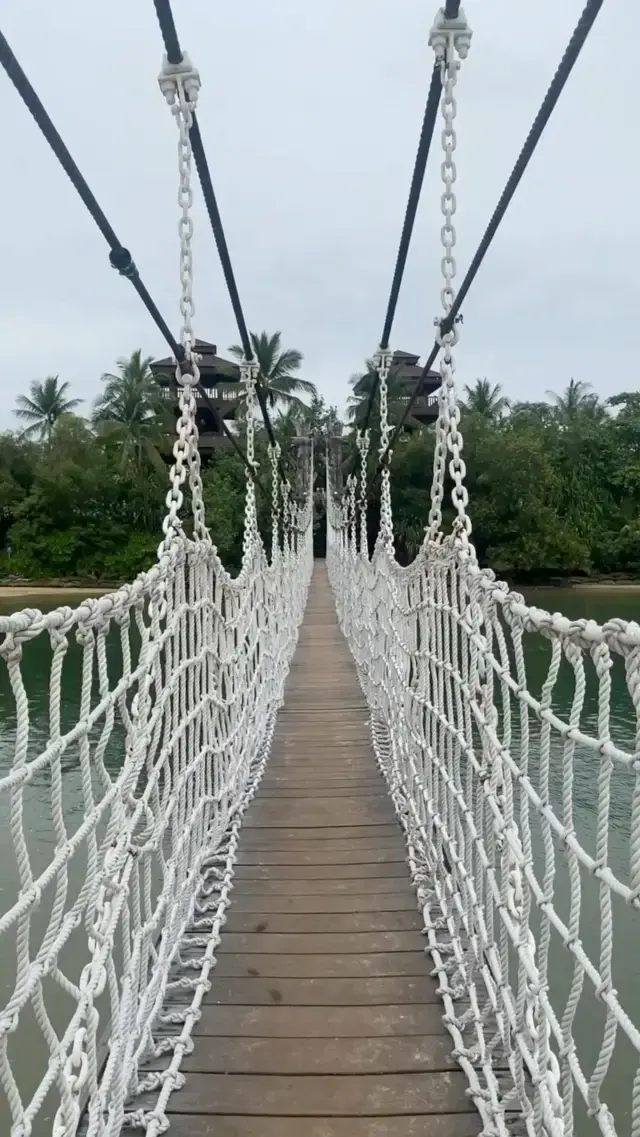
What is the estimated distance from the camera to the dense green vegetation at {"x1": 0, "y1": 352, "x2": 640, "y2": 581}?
18969mm

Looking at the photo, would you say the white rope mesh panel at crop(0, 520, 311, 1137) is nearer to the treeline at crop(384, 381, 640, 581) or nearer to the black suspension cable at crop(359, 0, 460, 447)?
the black suspension cable at crop(359, 0, 460, 447)

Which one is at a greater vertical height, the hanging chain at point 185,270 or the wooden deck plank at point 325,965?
the hanging chain at point 185,270

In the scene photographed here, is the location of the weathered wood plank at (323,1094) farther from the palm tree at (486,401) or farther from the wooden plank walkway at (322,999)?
the palm tree at (486,401)

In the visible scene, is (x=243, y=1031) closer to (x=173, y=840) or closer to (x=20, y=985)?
(x=173, y=840)

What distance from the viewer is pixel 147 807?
1.25 meters

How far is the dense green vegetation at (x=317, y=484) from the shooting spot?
18969 mm

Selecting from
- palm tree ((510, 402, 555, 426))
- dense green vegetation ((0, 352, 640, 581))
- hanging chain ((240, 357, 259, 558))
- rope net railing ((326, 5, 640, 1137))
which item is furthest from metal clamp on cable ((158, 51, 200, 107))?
palm tree ((510, 402, 555, 426))

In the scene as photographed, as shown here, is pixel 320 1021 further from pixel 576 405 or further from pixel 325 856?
pixel 576 405

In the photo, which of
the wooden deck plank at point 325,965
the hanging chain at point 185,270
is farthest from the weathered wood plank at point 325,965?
the hanging chain at point 185,270

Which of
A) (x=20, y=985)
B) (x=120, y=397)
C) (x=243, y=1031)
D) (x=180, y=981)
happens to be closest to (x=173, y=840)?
(x=180, y=981)

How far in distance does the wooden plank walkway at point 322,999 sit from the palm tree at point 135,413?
17608 mm

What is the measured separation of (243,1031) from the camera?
1.26 meters

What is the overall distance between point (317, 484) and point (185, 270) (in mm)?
19511

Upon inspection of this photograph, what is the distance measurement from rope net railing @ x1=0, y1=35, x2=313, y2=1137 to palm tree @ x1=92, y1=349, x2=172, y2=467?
17.3 m
